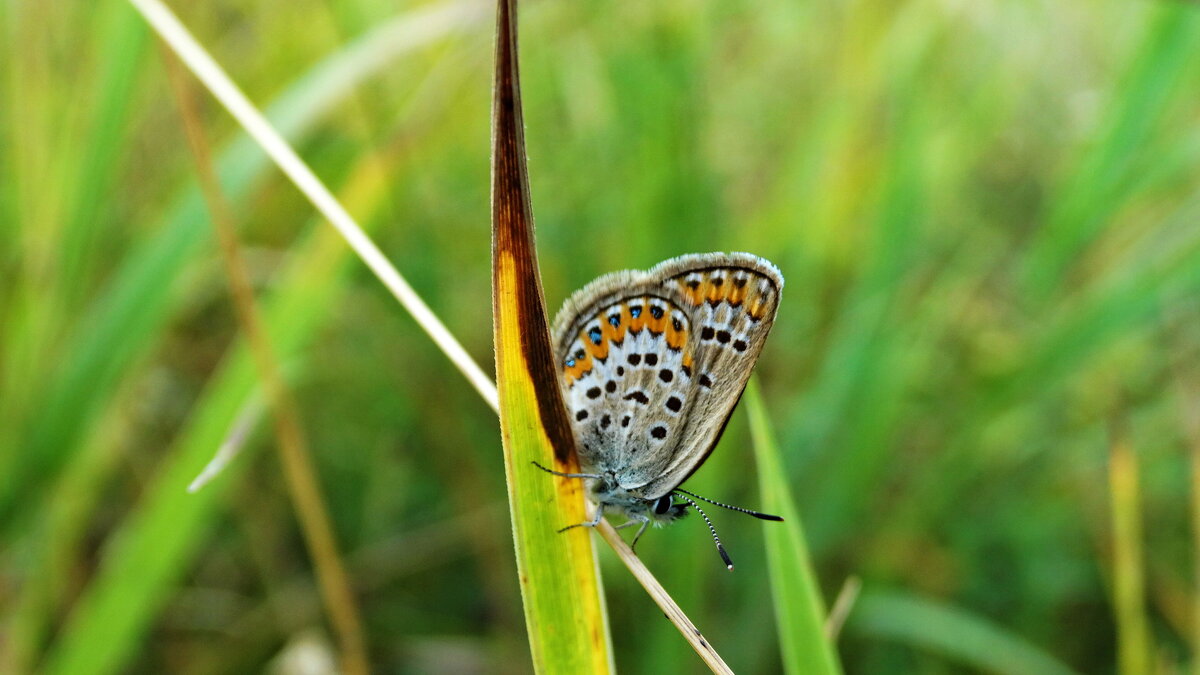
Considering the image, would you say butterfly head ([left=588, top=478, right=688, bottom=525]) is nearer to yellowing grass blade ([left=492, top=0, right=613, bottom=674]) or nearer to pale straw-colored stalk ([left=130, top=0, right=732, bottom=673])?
pale straw-colored stalk ([left=130, top=0, right=732, bottom=673])

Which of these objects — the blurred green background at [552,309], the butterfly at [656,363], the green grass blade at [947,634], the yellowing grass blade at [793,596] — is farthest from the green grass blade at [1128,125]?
the yellowing grass blade at [793,596]

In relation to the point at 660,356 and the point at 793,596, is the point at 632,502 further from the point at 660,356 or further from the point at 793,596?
the point at 793,596

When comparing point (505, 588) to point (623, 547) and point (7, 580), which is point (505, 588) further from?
point (623, 547)

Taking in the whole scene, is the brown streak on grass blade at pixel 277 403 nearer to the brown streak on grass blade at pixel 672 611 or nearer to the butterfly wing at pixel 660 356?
the butterfly wing at pixel 660 356

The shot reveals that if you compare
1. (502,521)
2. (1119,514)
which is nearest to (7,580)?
(502,521)

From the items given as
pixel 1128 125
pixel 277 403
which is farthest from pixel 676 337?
pixel 1128 125

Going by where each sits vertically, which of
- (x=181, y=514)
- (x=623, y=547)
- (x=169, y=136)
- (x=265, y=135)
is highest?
(x=169, y=136)

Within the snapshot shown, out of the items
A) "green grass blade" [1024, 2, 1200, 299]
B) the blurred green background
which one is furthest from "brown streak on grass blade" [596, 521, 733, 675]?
"green grass blade" [1024, 2, 1200, 299]
